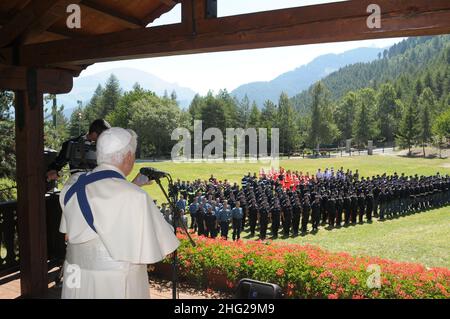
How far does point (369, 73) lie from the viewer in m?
184

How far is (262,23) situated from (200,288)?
3.64m

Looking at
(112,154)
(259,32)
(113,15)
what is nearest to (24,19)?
(113,15)

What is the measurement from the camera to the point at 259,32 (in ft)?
12.1

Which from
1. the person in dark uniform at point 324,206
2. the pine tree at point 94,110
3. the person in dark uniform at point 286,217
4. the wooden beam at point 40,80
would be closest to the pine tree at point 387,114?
the pine tree at point 94,110

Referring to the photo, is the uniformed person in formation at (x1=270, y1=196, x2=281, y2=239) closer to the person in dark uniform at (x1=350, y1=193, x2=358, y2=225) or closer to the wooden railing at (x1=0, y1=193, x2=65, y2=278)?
the person in dark uniform at (x1=350, y1=193, x2=358, y2=225)

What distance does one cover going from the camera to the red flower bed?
474 cm

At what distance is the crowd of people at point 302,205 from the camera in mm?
14523

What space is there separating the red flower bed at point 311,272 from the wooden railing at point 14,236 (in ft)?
5.54

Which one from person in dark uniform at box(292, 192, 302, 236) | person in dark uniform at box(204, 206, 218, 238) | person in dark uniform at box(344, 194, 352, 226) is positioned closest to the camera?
person in dark uniform at box(204, 206, 218, 238)

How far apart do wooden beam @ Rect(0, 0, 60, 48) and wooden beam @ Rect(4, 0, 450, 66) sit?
6.6 inches

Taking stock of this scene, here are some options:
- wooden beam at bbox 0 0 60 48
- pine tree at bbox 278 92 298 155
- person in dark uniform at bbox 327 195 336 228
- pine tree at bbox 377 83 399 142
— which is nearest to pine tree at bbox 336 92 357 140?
pine tree at bbox 377 83 399 142

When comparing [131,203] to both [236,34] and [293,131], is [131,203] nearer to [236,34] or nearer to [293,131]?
[236,34]
